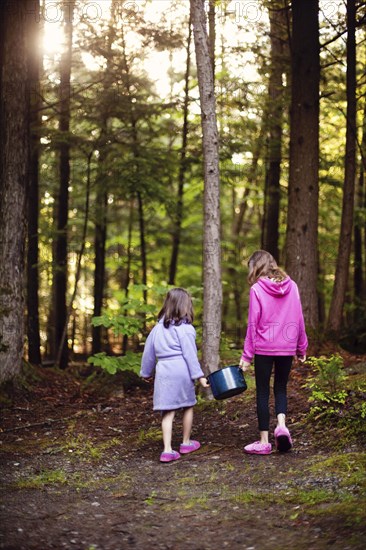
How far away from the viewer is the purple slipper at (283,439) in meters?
6.00

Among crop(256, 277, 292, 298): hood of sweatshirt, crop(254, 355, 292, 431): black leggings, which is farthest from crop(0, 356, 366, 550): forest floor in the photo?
crop(256, 277, 292, 298): hood of sweatshirt

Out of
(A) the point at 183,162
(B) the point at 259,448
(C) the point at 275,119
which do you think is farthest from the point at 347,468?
(C) the point at 275,119

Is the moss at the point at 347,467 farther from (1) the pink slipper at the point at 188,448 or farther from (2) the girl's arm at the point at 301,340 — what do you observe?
(1) the pink slipper at the point at 188,448

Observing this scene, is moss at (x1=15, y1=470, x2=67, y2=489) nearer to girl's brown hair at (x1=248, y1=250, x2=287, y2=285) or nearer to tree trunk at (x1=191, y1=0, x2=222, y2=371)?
girl's brown hair at (x1=248, y1=250, x2=287, y2=285)

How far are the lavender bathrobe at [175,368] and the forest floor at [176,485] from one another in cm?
62

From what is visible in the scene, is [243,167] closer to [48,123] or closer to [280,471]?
[48,123]

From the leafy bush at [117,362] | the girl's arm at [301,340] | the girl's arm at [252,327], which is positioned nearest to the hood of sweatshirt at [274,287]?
the girl's arm at [252,327]

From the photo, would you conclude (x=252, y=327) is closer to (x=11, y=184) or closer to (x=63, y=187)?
(x=11, y=184)

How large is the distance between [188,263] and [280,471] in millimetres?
16071

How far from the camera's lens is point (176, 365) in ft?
21.2

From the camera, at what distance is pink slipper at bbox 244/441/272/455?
6.20 metres

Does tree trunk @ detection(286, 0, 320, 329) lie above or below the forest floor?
above

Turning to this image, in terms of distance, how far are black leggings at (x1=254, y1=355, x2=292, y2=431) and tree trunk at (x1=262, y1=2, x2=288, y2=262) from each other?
25.8ft

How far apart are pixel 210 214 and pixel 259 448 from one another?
328 cm
